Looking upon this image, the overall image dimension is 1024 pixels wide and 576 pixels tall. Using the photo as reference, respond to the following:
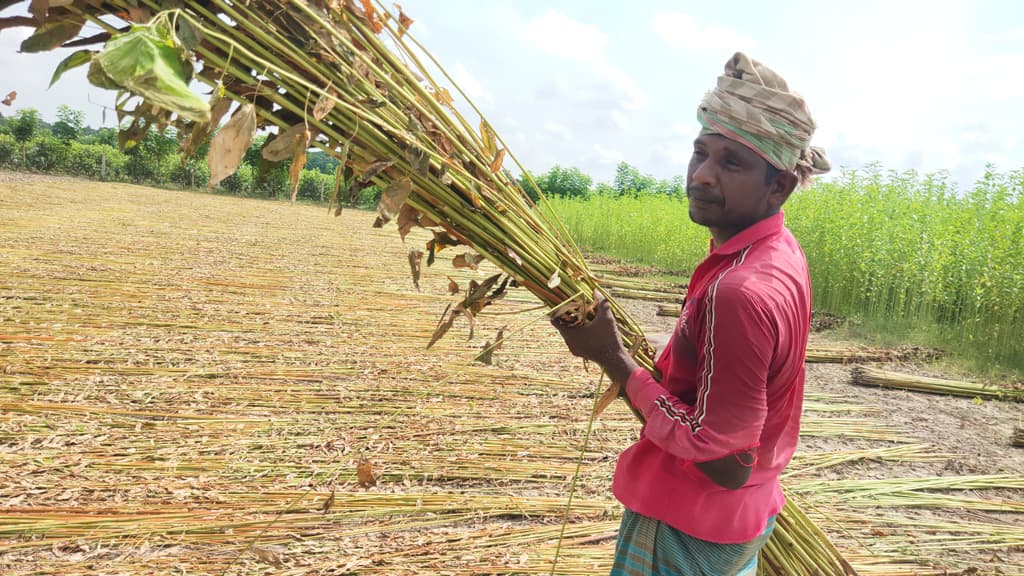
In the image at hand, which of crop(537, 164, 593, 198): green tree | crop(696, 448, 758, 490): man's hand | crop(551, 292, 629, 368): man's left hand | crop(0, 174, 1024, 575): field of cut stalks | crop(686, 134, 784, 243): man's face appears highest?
crop(537, 164, 593, 198): green tree

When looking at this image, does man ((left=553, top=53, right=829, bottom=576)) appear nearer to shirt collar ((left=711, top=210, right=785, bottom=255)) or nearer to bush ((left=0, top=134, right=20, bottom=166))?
shirt collar ((left=711, top=210, right=785, bottom=255))

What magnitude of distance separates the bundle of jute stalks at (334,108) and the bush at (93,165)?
1308 inches

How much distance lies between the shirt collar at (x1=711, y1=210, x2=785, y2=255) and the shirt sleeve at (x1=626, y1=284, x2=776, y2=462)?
120 millimetres

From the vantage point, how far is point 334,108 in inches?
38.4

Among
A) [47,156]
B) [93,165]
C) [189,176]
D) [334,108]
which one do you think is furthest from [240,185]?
[334,108]

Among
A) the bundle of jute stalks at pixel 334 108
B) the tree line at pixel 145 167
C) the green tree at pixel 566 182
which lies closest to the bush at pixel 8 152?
the tree line at pixel 145 167

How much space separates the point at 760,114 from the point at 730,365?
15.3 inches

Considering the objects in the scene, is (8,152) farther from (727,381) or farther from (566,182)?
(727,381)

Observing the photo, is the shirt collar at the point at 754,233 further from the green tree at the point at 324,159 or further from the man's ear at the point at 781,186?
the green tree at the point at 324,159

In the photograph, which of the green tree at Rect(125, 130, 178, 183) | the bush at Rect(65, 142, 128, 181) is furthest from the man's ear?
the green tree at Rect(125, 130, 178, 183)

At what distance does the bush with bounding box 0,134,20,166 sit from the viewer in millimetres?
28000

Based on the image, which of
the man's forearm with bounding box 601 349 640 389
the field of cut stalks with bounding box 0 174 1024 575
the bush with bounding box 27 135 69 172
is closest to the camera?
the man's forearm with bounding box 601 349 640 389

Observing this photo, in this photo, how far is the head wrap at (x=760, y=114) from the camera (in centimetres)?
98

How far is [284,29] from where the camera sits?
925 millimetres
